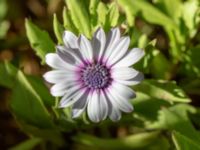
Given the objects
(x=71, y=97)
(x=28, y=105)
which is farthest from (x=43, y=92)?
(x=71, y=97)

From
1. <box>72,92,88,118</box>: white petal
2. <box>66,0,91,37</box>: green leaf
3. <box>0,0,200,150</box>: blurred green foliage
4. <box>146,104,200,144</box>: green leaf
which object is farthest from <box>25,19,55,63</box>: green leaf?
<box>146,104,200,144</box>: green leaf

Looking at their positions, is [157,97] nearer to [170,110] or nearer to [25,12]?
[170,110]

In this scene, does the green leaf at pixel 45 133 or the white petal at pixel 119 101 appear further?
the green leaf at pixel 45 133

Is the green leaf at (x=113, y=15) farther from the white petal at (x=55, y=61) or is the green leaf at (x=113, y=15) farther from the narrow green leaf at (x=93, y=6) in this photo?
the white petal at (x=55, y=61)

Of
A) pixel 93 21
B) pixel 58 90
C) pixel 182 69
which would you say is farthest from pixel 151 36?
pixel 58 90

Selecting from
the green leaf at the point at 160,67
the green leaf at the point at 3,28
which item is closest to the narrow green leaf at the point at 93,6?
the green leaf at the point at 160,67

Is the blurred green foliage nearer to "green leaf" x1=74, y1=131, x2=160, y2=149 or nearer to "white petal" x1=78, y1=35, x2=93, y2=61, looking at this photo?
"green leaf" x1=74, y1=131, x2=160, y2=149

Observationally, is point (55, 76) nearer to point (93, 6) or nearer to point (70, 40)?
point (70, 40)
